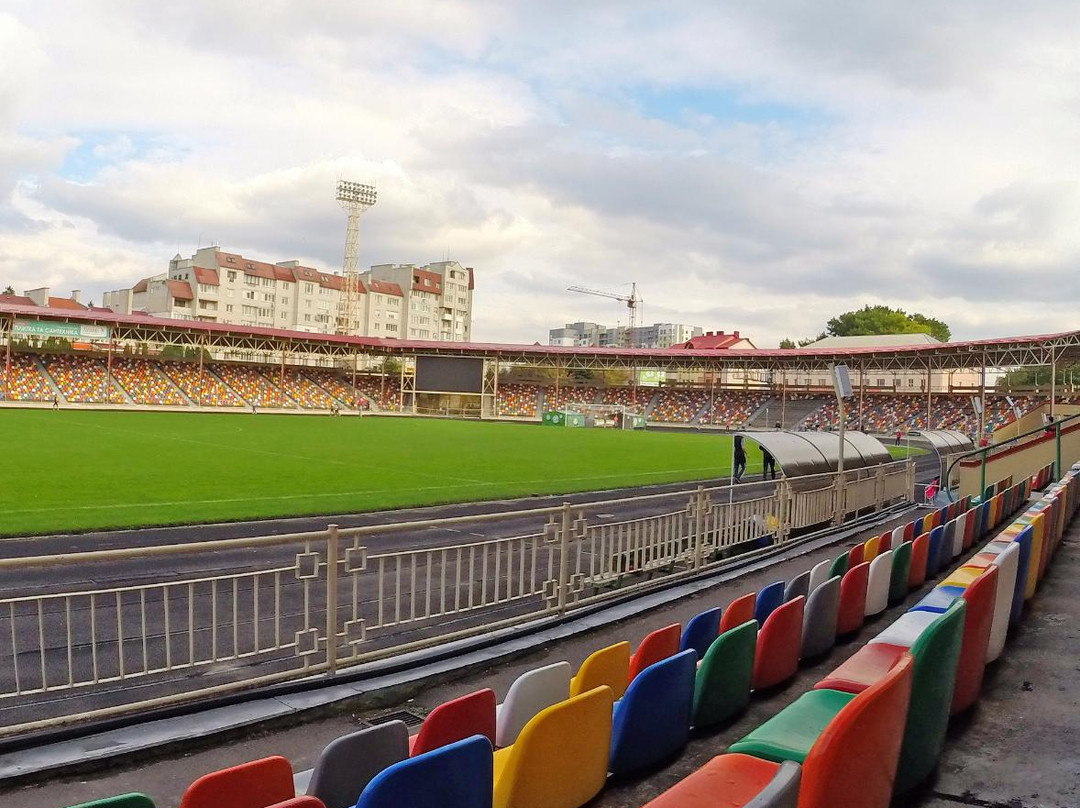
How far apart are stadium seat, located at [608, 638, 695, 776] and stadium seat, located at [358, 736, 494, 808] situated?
3.38 feet

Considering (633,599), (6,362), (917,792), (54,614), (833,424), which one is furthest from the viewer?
(833,424)

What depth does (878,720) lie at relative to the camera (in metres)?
2.34

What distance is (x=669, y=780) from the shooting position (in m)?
3.60

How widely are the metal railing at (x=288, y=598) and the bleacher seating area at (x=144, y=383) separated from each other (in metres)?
55.0

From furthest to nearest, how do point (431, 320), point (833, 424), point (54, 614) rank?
1. point (431, 320)
2. point (833, 424)
3. point (54, 614)

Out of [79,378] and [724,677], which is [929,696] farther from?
[79,378]

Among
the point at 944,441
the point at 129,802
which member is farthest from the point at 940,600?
the point at 944,441

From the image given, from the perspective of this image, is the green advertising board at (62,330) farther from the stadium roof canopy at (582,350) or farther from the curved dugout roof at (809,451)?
the curved dugout roof at (809,451)

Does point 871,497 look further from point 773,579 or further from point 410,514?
point 410,514

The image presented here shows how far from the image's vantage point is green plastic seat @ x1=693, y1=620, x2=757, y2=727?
403cm

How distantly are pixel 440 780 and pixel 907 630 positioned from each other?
3.00m

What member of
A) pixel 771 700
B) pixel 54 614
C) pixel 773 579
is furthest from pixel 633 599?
pixel 54 614

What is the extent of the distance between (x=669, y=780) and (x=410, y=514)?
12770 mm

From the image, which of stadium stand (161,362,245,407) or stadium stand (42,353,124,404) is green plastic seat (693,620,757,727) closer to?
stadium stand (42,353,124,404)
